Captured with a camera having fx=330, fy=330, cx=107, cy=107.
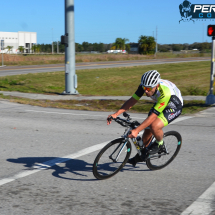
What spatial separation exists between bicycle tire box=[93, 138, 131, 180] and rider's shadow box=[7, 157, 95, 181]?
0.24 metres

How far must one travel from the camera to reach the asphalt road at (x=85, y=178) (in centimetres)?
414

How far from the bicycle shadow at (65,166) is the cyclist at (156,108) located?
1.99 ft

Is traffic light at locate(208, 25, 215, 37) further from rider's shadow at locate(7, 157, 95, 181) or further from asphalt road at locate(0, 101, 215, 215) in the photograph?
rider's shadow at locate(7, 157, 95, 181)

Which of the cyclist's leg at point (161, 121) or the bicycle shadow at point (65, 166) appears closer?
the cyclist's leg at point (161, 121)

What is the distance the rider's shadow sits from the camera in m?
5.36

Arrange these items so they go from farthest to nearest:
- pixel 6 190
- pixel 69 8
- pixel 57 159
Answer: pixel 69 8, pixel 57 159, pixel 6 190

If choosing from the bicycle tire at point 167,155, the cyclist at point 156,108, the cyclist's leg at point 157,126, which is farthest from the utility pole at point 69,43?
the cyclist's leg at point 157,126

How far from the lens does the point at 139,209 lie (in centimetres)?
404

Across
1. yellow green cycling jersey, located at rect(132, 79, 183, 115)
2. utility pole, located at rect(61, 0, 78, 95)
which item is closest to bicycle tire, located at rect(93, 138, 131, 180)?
yellow green cycling jersey, located at rect(132, 79, 183, 115)

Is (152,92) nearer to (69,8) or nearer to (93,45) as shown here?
(69,8)

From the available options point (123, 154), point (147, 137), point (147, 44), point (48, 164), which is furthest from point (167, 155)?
point (147, 44)

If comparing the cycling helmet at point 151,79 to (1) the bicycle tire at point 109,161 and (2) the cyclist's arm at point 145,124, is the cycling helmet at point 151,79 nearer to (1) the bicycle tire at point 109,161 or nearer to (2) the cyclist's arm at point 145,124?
(2) the cyclist's arm at point 145,124

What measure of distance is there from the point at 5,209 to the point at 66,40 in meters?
14.0

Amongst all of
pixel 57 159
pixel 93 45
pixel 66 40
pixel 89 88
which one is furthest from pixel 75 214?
pixel 93 45
